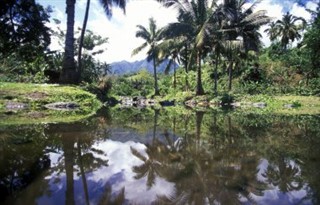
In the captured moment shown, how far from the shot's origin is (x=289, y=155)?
5641 mm

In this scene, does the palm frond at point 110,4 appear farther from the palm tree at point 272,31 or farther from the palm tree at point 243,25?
the palm tree at point 272,31

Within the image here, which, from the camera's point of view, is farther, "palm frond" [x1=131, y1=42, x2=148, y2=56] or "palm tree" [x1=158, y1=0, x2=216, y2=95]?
"palm frond" [x1=131, y1=42, x2=148, y2=56]

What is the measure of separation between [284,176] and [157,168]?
169 centimetres

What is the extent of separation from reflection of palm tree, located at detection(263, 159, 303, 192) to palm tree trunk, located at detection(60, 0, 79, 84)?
16.1 metres

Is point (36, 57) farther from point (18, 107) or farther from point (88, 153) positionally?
point (88, 153)

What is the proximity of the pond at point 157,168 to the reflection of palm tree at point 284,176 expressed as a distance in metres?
0.01

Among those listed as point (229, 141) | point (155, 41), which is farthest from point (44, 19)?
point (155, 41)

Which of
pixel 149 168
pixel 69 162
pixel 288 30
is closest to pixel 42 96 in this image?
pixel 69 162

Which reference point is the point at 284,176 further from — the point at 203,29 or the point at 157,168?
the point at 203,29

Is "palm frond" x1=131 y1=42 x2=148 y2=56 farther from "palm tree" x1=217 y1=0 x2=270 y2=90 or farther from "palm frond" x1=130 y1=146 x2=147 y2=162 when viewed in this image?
"palm frond" x1=130 y1=146 x2=147 y2=162

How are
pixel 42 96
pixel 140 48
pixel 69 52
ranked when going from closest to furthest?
pixel 42 96
pixel 69 52
pixel 140 48

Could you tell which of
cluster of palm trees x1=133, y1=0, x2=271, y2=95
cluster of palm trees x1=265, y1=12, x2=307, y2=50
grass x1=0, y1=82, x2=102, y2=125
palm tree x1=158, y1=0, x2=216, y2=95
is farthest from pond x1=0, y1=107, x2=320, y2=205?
cluster of palm trees x1=265, y1=12, x2=307, y2=50

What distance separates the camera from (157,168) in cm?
486

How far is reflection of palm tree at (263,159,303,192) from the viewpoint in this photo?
3.92 m
